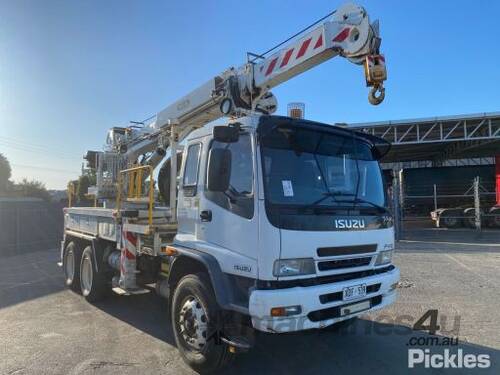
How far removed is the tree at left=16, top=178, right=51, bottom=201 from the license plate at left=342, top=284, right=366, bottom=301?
179ft

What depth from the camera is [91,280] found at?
787 centimetres

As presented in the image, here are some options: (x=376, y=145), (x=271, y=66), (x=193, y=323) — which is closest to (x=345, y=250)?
(x=376, y=145)

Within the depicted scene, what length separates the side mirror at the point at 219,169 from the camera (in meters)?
4.46

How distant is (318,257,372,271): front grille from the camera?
4.39m

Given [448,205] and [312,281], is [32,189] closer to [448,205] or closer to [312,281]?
[448,205]

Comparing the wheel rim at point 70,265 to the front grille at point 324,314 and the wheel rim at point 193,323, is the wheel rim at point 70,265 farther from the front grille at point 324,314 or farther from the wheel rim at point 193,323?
the front grille at point 324,314

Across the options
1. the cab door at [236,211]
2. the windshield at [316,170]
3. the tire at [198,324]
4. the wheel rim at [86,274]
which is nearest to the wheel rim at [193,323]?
the tire at [198,324]

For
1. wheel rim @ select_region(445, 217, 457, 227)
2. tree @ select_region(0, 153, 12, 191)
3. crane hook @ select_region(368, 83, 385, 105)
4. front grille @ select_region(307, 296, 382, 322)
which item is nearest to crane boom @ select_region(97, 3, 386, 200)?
crane hook @ select_region(368, 83, 385, 105)

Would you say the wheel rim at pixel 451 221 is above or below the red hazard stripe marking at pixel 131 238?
below

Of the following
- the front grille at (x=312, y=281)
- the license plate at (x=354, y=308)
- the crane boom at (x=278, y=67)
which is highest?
the crane boom at (x=278, y=67)

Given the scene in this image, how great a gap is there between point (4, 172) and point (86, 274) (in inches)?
2560

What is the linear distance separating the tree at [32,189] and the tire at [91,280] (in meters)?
49.3

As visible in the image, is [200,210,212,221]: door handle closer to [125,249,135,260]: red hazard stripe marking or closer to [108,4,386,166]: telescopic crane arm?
[108,4,386,166]: telescopic crane arm

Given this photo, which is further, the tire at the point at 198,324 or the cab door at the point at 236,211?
the tire at the point at 198,324
